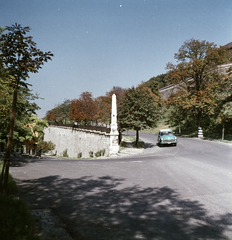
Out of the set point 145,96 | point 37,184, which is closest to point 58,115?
point 145,96

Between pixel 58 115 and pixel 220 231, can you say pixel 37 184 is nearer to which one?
pixel 220 231

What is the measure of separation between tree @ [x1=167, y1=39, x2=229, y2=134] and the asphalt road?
23777mm

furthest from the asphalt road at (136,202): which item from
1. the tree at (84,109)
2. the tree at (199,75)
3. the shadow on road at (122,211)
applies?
the tree at (84,109)

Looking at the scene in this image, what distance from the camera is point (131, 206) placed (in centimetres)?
538

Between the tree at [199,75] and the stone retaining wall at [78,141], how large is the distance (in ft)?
43.8

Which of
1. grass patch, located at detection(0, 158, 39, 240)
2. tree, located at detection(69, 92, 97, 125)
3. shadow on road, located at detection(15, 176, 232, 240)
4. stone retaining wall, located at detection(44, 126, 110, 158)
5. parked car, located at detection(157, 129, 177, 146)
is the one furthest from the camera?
tree, located at detection(69, 92, 97, 125)

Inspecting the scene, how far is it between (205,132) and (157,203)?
34.9 meters

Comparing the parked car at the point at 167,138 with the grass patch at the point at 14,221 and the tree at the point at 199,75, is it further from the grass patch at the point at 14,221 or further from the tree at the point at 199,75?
the grass patch at the point at 14,221

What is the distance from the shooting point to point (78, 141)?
126 ft

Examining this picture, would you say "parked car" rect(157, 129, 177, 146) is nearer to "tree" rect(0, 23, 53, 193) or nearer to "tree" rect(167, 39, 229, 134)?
"tree" rect(167, 39, 229, 134)

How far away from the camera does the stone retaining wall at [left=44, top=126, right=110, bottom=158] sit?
26.9 meters

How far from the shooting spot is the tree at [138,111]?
21.6m

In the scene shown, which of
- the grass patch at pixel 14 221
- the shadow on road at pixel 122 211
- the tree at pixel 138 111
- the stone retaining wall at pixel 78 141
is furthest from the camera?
the stone retaining wall at pixel 78 141

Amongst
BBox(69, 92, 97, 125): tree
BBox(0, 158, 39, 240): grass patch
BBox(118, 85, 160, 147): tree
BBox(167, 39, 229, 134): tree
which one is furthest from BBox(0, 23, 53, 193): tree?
BBox(69, 92, 97, 125): tree
